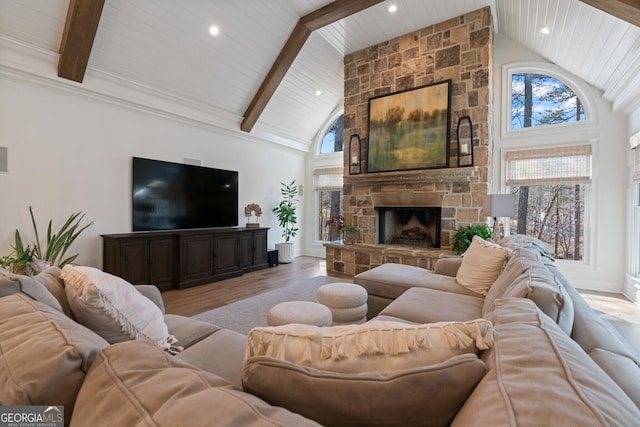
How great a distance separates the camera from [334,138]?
7066 mm

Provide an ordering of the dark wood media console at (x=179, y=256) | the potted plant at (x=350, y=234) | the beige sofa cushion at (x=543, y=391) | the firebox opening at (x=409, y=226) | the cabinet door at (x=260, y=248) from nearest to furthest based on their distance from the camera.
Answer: the beige sofa cushion at (x=543, y=391), the dark wood media console at (x=179, y=256), the firebox opening at (x=409, y=226), the potted plant at (x=350, y=234), the cabinet door at (x=260, y=248)

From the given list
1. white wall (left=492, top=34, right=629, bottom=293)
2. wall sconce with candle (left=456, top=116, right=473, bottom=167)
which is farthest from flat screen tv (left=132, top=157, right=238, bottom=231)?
white wall (left=492, top=34, right=629, bottom=293)

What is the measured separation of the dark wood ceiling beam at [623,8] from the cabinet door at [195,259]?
5.34 m

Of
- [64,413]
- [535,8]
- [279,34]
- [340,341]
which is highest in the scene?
[279,34]

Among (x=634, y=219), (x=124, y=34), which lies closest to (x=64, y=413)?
(x=124, y=34)

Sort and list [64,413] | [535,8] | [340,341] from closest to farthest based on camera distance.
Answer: [64,413], [340,341], [535,8]

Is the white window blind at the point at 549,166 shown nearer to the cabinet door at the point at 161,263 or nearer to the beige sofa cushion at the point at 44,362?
the cabinet door at the point at 161,263

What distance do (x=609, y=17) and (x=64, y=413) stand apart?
494 centimetres

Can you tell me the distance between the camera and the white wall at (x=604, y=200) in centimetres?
414

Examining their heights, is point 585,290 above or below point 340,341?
below

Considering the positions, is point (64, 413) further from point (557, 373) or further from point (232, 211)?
point (232, 211)

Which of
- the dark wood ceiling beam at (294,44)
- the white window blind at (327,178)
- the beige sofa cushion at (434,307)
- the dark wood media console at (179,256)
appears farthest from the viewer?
the white window blind at (327,178)

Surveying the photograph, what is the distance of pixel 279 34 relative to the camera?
4.73 m

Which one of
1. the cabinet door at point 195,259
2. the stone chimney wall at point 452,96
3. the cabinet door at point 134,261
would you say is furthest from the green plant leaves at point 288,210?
the cabinet door at point 134,261
